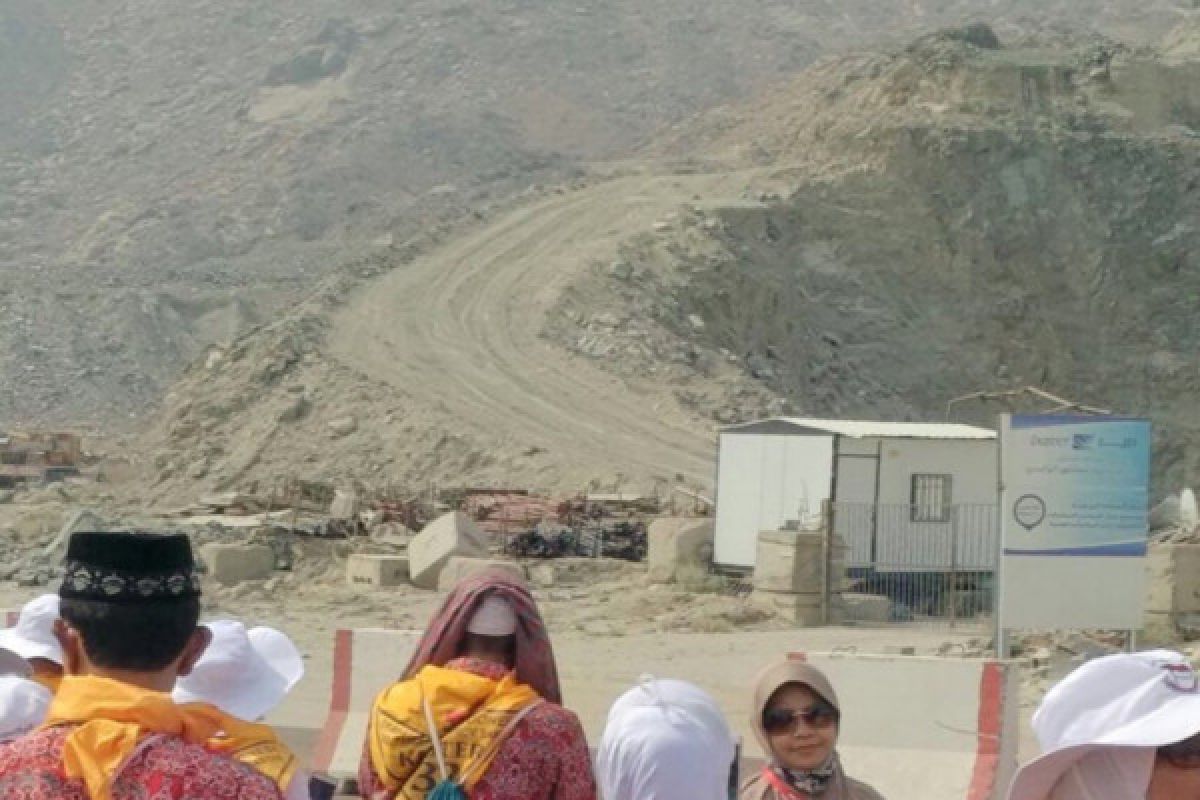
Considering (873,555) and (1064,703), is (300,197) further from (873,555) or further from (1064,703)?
(1064,703)

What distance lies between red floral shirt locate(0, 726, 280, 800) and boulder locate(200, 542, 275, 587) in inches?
746

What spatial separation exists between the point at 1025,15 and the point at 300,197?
4347 cm

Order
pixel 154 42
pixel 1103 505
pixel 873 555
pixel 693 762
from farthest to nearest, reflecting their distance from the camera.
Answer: pixel 154 42 → pixel 873 555 → pixel 1103 505 → pixel 693 762

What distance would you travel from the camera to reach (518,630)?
5277 mm

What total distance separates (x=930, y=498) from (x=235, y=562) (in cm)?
696

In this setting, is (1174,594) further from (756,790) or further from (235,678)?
(235,678)

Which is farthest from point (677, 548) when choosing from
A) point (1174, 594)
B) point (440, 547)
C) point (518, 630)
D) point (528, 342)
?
point (518, 630)

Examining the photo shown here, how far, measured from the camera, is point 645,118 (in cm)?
8988

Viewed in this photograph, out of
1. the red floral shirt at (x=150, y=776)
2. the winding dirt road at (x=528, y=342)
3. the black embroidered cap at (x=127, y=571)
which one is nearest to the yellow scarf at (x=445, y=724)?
the black embroidered cap at (x=127, y=571)

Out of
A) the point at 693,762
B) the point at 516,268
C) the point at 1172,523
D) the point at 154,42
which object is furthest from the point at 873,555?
the point at 154,42

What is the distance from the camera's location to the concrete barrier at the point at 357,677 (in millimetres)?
9664

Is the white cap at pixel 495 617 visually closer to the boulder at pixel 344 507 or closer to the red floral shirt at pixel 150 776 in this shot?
the red floral shirt at pixel 150 776

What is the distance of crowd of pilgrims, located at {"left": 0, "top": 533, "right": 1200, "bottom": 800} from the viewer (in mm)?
3877

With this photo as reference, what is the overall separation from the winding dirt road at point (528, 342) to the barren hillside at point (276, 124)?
4896 mm
